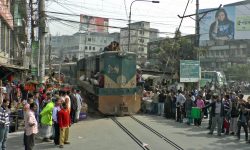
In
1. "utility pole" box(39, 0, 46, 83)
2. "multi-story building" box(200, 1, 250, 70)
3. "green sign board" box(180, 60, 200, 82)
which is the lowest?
"green sign board" box(180, 60, 200, 82)

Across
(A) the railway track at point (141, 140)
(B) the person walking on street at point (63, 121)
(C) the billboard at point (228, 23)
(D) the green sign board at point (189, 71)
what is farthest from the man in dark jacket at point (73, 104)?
(C) the billboard at point (228, 23)

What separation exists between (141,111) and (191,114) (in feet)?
20.2

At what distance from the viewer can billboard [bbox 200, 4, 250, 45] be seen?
6216 cm

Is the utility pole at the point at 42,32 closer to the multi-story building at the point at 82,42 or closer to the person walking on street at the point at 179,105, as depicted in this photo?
the person walking on street at the point at 179,105

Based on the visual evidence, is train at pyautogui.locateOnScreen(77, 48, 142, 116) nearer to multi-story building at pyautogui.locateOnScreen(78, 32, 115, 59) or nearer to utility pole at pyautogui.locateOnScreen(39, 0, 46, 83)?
utility pole at pyautogui.locateOnScreen(39, 0, 46, 83)

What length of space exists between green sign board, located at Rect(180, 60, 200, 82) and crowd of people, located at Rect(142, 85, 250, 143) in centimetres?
214

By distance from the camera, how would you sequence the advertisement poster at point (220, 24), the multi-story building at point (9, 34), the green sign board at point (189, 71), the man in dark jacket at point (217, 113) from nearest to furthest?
the man in dark jacket at point (217, 113), the multi-story building at point (9, 34), the green sign board at point (189, 71), the advertisement poster at point (220, 24)

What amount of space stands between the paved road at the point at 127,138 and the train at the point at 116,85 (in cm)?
206

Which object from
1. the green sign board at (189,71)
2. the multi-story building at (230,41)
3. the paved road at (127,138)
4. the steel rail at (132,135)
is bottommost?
the paved road at (127,138)

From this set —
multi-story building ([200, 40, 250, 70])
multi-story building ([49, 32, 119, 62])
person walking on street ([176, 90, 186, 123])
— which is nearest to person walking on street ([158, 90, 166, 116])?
person walking on street ([176, 90, 186, 123])

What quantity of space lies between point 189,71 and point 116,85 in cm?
673

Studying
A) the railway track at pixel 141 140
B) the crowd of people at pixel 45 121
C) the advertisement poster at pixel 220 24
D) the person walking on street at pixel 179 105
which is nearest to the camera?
the crowd of people at pixel 45 121

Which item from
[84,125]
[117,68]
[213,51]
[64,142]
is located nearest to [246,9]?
[213,51]

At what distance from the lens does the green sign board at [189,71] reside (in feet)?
85.5
